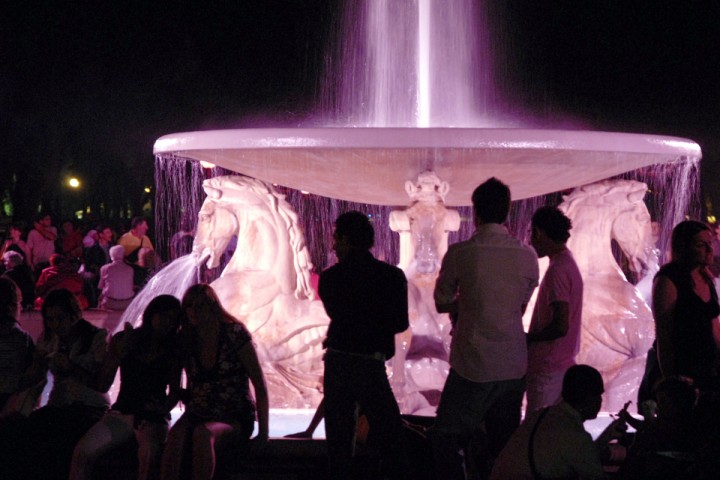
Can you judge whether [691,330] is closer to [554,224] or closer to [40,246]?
[554,224]

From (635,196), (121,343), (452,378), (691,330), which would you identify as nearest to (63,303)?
(121,343)

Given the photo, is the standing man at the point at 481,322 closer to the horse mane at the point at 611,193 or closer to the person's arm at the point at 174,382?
the person's arm at the point at 174,382

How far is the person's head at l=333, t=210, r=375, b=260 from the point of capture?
4.79 m

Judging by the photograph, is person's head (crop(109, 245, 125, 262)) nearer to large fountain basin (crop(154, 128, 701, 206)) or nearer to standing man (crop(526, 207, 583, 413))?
large fountain basin (crop(154, 128, 701, 206))

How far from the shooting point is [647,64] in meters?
27.8

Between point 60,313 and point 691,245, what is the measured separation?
310 cm

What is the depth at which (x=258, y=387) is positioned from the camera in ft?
16.8

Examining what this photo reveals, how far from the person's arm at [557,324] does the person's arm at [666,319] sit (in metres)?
0.43

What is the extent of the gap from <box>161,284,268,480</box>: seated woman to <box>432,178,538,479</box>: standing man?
960 millimetres

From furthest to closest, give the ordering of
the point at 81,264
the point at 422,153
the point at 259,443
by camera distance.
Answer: the point at 81,264, the point at 422,153, the point at 259,443

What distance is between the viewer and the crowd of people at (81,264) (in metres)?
11.2

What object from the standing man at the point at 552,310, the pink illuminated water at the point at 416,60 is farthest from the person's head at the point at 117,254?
the standing man at the point at 552,310

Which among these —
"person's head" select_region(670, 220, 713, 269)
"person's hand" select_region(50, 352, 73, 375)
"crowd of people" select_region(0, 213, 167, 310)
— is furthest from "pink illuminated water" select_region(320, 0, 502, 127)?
"person's head" select_region(670, 220, 713, 269)

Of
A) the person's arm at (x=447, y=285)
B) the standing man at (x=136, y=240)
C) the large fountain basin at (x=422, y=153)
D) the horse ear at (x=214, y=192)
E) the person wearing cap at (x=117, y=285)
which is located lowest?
the person wearing cap at (x=117, y=285)
